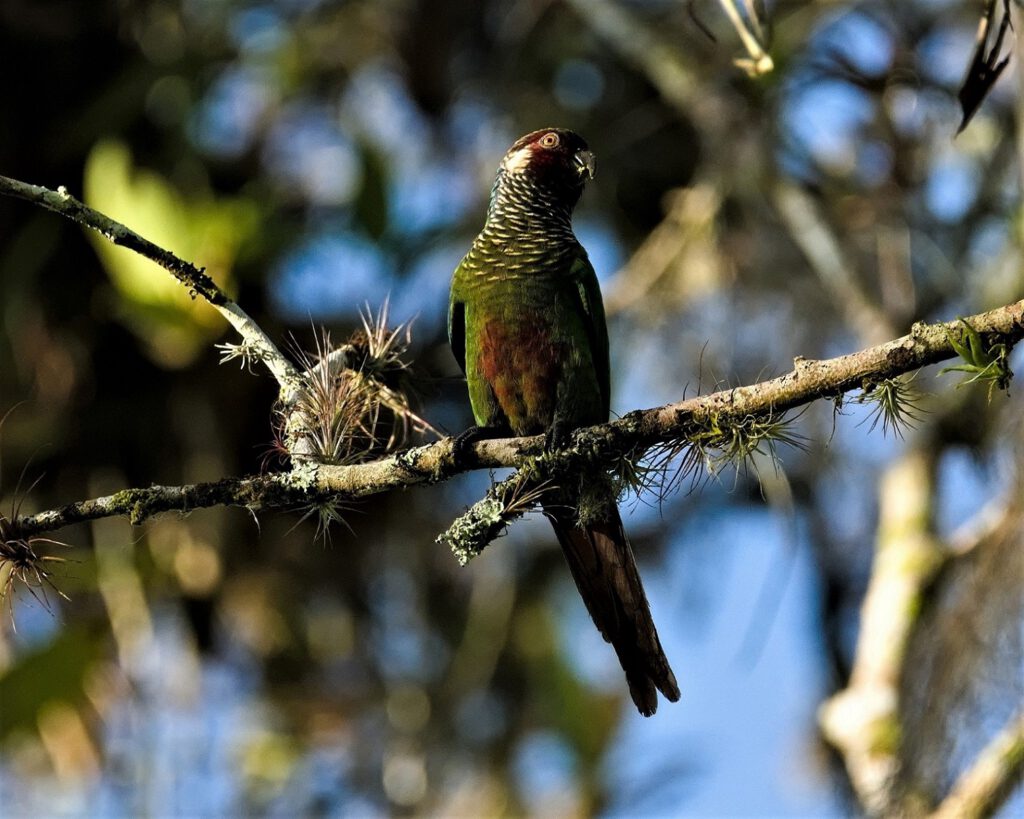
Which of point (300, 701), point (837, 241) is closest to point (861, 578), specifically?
point (837, 241)

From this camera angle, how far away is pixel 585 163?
431 cm

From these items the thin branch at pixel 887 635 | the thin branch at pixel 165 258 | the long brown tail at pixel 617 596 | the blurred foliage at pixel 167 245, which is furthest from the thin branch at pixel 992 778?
the blurred foliage at pixel 167 245

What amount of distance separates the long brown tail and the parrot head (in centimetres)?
131

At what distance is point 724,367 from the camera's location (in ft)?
22.1

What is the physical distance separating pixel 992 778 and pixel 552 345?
2.14 m

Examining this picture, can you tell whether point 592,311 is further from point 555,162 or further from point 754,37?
point 754,37

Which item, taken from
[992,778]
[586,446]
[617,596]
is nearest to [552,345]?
[617,596]

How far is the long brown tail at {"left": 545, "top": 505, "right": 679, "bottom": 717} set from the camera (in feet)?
11.4

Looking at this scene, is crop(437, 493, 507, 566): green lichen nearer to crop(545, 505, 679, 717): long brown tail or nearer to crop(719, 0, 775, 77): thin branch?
crop(545, 505, 679, 717): long brown tail

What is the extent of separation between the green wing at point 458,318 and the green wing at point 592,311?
0.38 meters

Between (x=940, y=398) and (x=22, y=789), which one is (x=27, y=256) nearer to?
(x=22, y=789)

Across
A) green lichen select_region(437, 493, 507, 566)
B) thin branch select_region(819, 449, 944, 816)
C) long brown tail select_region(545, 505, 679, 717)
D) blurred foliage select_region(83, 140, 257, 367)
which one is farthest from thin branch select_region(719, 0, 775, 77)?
blurred foliage select_region(83, 140, 257, 367)

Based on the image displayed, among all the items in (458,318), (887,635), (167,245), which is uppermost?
(167,245)

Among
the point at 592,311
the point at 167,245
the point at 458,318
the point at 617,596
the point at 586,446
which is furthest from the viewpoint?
the point at 167,245
